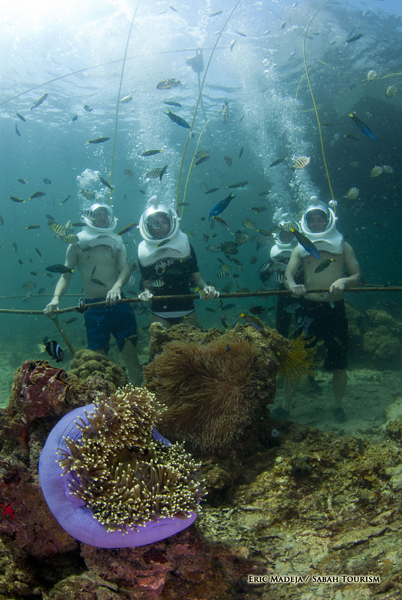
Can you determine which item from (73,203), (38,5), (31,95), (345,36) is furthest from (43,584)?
(73,203)

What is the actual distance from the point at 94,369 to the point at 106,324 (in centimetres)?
185

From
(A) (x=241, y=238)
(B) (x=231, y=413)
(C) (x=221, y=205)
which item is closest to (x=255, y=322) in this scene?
(B) (x=231, y=413)

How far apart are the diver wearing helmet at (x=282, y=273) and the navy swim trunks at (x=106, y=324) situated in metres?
3.36

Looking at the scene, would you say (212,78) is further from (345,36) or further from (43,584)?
(43,584)

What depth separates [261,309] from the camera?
4.13 metres

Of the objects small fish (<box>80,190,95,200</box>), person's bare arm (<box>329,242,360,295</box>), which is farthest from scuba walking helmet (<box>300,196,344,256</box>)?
small fish (<box>80,190,95,200</box>)

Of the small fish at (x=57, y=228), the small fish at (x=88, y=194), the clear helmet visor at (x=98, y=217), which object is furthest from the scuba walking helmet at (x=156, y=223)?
the small fish at (x=88, y=194)

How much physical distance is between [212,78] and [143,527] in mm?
26560

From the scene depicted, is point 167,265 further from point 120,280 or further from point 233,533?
point 233,533

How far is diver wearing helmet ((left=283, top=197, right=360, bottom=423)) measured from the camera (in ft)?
17.6

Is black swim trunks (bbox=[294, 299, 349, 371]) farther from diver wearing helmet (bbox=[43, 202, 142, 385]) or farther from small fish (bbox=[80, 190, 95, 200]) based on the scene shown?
small fish (bbox=[80, 190, 95, 200])

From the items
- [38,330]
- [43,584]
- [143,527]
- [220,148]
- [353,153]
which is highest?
[220,148]

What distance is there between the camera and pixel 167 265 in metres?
5.28

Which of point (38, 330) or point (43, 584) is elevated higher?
point (43, 584)
